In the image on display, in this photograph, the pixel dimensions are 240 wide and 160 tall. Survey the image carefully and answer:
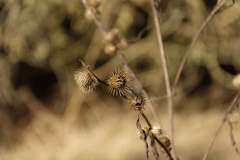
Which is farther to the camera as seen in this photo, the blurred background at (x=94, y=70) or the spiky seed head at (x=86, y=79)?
the blurred background at (x=94, y=70)

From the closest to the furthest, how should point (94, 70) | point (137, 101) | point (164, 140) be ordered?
point (137, 101), point (164, 140), point (94, 70)

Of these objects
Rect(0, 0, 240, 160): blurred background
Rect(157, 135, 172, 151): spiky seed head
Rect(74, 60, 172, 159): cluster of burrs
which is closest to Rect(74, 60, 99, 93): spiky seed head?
Rect(74, 60, 172, 159): cluster of burrs

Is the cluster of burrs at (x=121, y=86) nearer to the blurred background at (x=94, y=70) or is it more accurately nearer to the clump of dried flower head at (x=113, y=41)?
the clump of dried flower head at (x=113, y=41)

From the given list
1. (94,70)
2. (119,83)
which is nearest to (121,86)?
(119,83)

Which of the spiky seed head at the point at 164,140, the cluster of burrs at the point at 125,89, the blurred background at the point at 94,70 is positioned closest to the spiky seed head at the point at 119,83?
the cluster of burrs at the point at 125,89

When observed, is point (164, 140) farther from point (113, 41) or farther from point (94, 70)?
point (94, 70)

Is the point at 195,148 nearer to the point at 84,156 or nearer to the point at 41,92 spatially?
the point at 84,156

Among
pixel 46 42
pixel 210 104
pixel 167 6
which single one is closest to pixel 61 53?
pixel 46 42

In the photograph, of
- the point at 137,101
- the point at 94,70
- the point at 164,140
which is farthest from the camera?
the point at 94,70

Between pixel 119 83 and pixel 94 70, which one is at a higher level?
pixel 94 70

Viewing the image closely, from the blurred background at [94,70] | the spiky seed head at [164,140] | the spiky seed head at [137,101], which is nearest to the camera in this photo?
the spiky seed head at [137,101]
